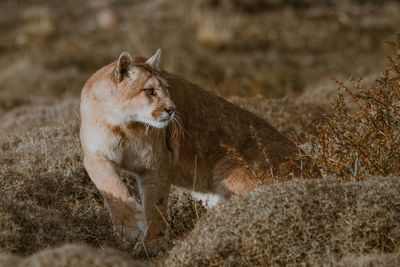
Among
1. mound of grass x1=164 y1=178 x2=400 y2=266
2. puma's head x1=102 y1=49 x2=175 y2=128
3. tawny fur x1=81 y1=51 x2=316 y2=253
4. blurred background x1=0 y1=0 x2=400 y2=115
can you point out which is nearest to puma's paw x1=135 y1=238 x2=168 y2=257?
tawny fur x1=81 y1=51 x2=316 y2=253

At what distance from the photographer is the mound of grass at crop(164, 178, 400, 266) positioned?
150 inches

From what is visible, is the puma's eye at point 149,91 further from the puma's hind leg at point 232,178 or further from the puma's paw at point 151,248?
the puma's paw at point 151,248

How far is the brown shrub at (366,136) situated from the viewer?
189 inches

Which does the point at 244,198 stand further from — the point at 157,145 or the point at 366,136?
the point at 366,136

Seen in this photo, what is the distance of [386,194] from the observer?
406 cm

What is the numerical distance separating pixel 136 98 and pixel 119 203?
3.17ft

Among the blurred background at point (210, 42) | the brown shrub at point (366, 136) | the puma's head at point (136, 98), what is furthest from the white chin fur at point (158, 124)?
the blurred background at point (210, 42)

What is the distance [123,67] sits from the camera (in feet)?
15.9

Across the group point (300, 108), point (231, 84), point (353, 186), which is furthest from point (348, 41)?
point (353, 186)

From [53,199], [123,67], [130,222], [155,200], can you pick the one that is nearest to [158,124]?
[123,67]

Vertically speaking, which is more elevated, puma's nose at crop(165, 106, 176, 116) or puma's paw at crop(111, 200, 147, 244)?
puma's nose at crop(165, 106, 176, 116)

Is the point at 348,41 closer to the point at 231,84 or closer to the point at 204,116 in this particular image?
the point at 231,84

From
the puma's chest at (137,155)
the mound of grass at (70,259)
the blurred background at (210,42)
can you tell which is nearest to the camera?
the mound of grass at (70,259)

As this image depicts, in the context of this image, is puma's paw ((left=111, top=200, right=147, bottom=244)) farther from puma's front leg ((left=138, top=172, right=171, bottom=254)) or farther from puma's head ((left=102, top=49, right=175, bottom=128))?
puma's head ((left=102, top=49, right=175, bottom=128))
